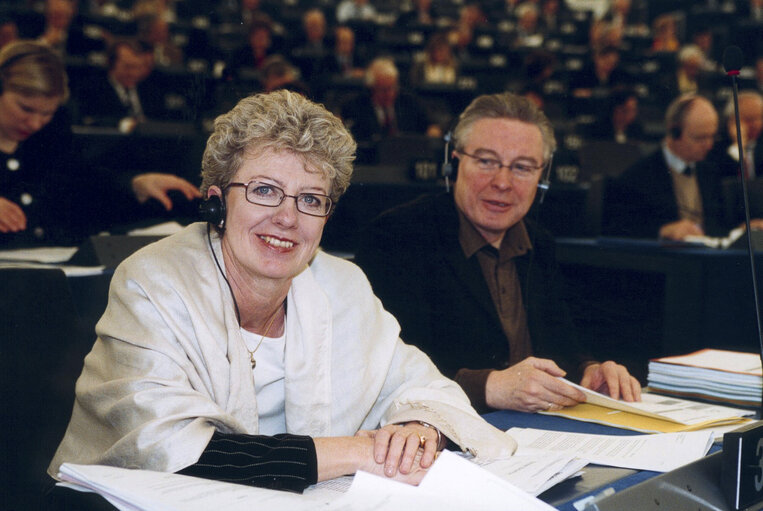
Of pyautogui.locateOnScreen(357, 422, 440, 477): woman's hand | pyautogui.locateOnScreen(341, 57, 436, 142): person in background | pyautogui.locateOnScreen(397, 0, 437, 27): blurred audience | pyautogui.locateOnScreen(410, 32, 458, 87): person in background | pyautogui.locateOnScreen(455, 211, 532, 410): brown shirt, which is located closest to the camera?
pyautogui.locateOnScreen(357, 422, 440, 477): woman's hand

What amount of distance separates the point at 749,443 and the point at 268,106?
881 millimetres

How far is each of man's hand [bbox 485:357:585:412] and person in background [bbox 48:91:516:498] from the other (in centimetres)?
14

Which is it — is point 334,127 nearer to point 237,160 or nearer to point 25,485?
point 237,160

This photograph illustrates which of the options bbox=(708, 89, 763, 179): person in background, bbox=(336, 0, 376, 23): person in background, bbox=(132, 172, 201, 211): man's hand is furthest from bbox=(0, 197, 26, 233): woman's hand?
bbox=(336, 0, 376, 23): person in background

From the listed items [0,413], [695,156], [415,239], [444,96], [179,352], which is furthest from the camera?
[444,96]

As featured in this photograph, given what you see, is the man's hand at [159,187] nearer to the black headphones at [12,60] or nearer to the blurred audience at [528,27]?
the black headphones at [12,60]

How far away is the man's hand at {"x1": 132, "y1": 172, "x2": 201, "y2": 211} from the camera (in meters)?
2.30

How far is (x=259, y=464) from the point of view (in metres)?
1.11

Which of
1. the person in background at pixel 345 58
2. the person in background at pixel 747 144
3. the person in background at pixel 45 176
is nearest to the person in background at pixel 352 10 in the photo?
the person in background at pixel 345 58

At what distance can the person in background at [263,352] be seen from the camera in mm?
1128

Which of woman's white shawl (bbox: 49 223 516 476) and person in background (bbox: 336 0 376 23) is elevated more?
person in background (bbox: 336 0 376 23)

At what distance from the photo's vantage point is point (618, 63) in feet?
27.5

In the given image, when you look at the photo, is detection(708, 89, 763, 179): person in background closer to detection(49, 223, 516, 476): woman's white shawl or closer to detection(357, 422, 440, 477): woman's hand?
detection(49, 223, 516, 476): woman's white shawl

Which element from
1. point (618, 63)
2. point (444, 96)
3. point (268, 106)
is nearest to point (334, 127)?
point (268, 106)
